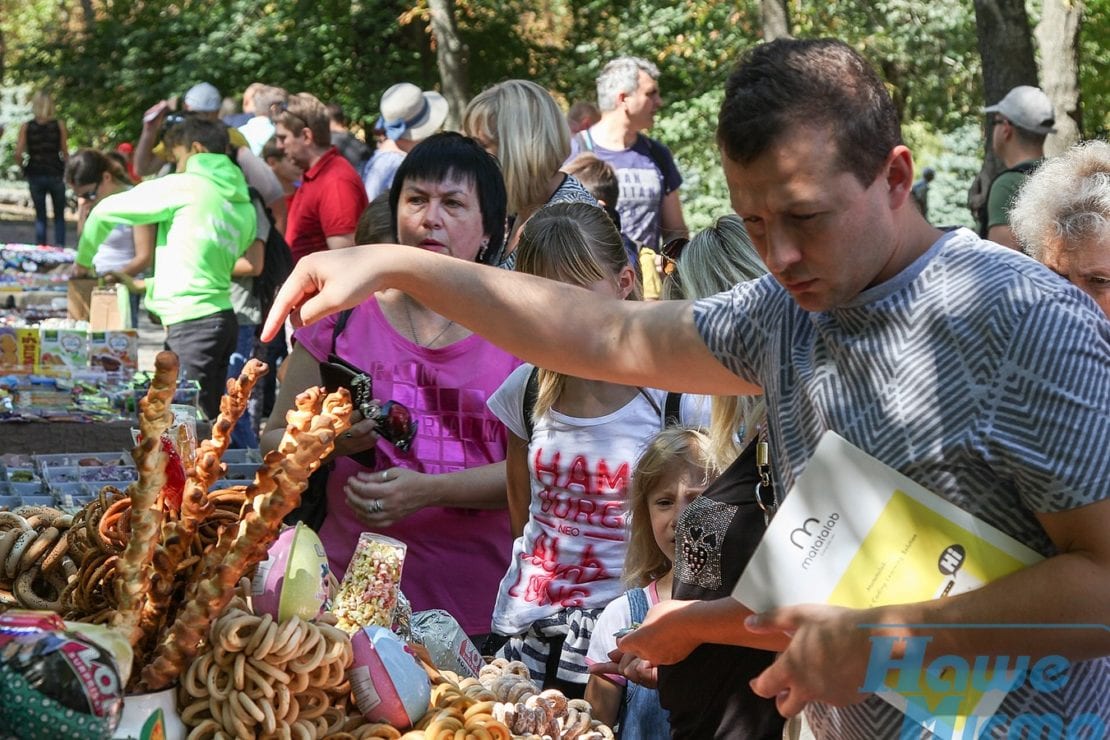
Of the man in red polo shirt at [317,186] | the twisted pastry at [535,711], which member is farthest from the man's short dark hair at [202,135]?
the twisted pastry at [535,711]

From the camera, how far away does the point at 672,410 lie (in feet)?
11.2

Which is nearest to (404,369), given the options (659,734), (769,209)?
(659,734)

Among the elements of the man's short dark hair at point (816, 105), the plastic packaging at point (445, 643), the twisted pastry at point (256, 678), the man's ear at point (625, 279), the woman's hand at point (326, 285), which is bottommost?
the plastic packaging at point (445, 643)

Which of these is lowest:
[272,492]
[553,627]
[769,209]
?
[553,627]

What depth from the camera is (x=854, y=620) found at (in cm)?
168

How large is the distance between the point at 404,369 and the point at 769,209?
1896mm

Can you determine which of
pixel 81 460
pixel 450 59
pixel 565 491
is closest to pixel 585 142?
pixel 81 460

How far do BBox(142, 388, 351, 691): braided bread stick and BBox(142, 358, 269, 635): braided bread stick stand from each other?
1.8 inches

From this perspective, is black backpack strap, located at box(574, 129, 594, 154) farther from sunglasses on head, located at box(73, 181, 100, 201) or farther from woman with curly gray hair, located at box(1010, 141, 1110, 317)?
sunglasses on head, located at box(73, 181, 100, 201)

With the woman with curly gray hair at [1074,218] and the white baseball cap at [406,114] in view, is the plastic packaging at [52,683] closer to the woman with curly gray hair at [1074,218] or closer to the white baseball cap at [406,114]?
the woman with curly gray hair at [1074,218]

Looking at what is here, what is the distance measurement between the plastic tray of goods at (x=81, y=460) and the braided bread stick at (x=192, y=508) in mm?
2712

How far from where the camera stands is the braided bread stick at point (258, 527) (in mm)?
1987

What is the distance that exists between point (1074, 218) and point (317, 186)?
5132 mm

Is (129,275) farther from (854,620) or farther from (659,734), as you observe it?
(854,620)
